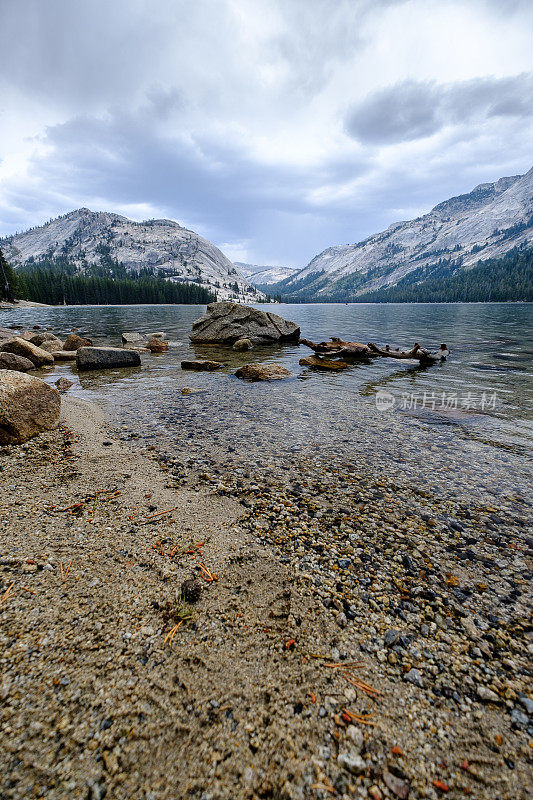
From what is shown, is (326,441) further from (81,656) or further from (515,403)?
(515,403)

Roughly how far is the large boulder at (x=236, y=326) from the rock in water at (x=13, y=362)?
52.2 feet

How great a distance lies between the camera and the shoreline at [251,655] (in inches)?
93.4

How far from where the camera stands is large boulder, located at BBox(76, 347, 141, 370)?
62.7ft

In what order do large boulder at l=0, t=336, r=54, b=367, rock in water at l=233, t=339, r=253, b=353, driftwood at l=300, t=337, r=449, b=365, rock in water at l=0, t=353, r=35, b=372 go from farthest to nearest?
rock in water at l=233, t=339, r=253, b=353, driftwood at l=300, t=337, r=449, b=365, large boulder at l=0, t=336, r=54, b=367, rock in water at l=0, t=353, r=35, b=372

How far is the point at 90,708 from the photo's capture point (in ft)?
8.82

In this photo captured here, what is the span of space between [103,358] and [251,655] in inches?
778

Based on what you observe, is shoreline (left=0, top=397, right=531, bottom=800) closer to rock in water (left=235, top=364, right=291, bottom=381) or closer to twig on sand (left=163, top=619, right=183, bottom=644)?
twig on sand (left=163, top=619, right=183, bottom=644)

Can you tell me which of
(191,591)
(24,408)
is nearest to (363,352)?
(24,408)

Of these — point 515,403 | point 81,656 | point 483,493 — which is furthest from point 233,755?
point 515,403

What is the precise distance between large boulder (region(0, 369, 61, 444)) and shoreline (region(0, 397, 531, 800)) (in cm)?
265

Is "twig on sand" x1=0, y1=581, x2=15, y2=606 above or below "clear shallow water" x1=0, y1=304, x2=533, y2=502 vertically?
above

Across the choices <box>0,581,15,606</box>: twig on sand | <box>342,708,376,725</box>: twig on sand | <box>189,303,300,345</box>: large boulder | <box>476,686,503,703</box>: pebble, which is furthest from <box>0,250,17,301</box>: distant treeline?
<box>476,686,503,703</box>: pebble

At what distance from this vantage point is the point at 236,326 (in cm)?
3058

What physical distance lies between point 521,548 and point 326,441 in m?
4.68
